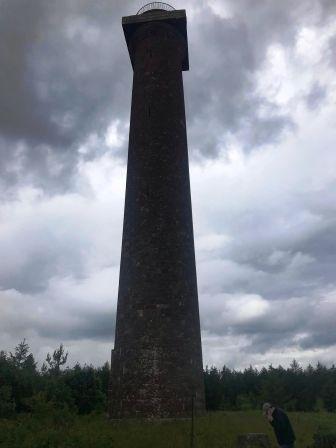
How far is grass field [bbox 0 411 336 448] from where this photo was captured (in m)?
11.3

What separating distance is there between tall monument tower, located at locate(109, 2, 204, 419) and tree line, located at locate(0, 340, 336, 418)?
314cm

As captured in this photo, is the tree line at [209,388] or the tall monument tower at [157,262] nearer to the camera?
the tall monument tower at [157,262]

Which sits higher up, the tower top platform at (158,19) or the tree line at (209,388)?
the tower top platform at (158,19)

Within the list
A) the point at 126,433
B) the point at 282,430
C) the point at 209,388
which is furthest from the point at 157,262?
the point at 209,388

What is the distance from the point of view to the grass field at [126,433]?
1133 centimetres

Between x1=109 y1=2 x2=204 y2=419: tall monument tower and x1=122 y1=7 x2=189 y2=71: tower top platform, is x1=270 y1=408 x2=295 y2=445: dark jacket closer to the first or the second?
x1=109 y1=2 x2=204 y2=419: tall monument tower

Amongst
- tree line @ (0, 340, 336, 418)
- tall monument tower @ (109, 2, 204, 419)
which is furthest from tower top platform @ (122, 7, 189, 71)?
tree line @ (0, 340, 336, 418)

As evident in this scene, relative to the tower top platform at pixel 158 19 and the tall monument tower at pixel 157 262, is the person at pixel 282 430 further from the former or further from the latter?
the tower top platform at pixel 158 19

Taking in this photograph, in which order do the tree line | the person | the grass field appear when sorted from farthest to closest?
the tree line
the grass field
the person

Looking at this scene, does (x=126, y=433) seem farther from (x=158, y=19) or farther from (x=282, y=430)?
(x=158, y=19)

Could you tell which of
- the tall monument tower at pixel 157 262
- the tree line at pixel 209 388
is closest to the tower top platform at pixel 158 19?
the tall monument tower at pixel 157 262

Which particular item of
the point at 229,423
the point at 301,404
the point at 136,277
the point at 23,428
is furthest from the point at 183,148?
the point at 301,404

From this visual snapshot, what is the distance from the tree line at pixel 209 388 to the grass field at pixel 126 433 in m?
1.39

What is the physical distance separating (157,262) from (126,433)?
20.8ft
